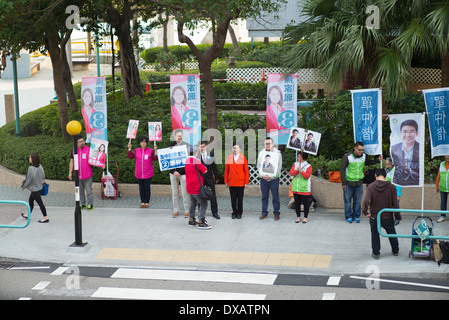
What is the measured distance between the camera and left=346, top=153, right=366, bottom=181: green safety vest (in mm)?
12891

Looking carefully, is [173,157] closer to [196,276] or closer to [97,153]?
[97,153]

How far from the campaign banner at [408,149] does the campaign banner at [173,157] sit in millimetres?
4353

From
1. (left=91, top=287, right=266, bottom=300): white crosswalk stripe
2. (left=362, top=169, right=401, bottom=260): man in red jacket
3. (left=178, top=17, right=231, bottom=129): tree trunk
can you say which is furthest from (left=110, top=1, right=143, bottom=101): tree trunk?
(left=91, top=287, right=266, bottom=300): white crosswalk stripe

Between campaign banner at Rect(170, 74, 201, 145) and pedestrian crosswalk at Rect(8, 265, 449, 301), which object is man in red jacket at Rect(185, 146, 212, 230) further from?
campaign banner at Rect(170, 74, 201, 145)

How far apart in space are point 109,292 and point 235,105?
1344 centimetres

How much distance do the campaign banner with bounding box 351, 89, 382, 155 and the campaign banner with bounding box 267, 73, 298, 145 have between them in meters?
1.77

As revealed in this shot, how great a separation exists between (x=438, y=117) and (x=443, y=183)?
130cm

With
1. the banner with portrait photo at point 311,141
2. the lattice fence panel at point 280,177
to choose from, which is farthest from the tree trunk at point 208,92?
the banner with portrait photo at point 311,141

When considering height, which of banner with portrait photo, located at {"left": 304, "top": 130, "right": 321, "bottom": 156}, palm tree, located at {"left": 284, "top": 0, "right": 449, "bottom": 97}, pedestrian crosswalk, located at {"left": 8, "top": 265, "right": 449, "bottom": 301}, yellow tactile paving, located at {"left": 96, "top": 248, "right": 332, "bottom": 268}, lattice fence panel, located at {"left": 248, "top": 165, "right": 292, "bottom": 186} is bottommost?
pedestrian crosswalk, located at {"left": 8, "top": 265, "right": 449, "bottom": 301}

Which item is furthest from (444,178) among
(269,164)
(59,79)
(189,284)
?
(59,79)

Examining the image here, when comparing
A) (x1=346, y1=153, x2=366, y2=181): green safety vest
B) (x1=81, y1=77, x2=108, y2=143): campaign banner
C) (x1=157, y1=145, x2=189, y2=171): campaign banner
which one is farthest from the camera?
(x1=81, y1=77, x2=108, y2=143): campaign banner

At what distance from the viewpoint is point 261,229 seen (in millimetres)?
12711

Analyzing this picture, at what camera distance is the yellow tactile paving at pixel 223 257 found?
10742 millimetres

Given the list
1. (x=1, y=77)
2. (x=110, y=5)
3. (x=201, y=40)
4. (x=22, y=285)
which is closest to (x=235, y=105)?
(x=110, y=5)
